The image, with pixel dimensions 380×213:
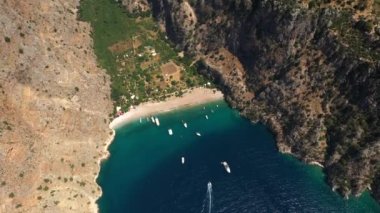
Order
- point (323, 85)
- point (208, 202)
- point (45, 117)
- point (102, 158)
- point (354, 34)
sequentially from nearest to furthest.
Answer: point (208, 202) → point (45, 117) → point (354, 34) → point (323, 85) → point (102, 158)

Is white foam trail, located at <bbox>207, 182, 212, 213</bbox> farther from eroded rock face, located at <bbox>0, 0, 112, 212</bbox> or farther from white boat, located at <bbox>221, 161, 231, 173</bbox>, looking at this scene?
eroded rock face, located at <bbox>0, 0, 112, 212</bbox>

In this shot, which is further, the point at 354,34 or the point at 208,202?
the point at 354,34

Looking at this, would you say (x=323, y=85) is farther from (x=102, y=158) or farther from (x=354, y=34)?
(x=102, y=158)

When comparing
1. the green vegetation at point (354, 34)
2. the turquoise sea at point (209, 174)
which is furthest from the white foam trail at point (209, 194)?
the green vegetation at point (354, 34)

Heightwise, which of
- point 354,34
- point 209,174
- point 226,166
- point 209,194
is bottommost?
point 209,194

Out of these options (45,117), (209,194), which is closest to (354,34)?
(209,194)

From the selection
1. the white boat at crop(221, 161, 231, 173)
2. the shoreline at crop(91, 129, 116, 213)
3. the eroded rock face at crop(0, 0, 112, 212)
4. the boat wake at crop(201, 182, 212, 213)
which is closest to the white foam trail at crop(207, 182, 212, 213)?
the boat wake at crop(201, 182, 212, 213)

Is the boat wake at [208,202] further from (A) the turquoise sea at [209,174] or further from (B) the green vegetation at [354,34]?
(B) the green vegetation at [354,34]
